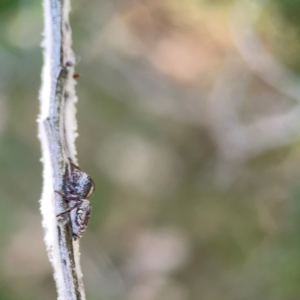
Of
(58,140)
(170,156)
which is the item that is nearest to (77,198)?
(58,140)

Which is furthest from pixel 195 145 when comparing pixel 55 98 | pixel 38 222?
pixel 55 98

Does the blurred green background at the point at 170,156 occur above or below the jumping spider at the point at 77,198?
above

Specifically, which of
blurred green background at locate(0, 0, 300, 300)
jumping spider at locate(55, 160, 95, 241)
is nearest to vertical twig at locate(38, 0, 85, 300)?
jumping spider at locate(55, 160, 95, 241)

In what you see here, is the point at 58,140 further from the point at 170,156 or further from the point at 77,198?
the point at 170,156

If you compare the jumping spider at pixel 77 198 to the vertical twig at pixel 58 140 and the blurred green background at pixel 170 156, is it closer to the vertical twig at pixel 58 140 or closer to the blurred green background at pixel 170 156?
the vertical twig at pixel 58 140

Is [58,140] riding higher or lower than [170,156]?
lower

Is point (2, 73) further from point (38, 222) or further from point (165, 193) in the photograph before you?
point (165, 193)

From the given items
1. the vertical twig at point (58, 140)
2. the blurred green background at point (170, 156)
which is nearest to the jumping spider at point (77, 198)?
the vertical twig at point (58, 140)
